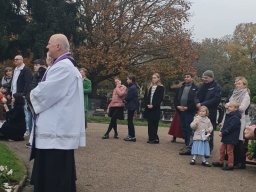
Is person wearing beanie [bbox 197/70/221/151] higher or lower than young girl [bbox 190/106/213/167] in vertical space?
higher

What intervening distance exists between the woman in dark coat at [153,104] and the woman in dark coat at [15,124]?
10.3 ft

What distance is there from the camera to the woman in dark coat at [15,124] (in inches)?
464

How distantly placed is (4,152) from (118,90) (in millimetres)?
4523

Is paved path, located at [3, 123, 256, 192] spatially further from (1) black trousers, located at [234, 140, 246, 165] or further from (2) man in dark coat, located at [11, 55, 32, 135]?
(2) man in dark coat, located at [11, 55, 32, 135]

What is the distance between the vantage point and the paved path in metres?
7.83

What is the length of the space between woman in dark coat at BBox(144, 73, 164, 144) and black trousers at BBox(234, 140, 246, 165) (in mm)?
3140

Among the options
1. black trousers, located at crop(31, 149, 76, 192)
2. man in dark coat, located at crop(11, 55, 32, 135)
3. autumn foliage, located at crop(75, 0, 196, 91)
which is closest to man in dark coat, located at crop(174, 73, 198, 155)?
man in dark coat, located at crop(11, 55, 32, 135)

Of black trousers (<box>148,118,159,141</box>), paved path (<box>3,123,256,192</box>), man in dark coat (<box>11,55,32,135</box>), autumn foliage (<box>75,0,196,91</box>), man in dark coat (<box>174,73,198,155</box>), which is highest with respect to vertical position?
autumn foliage (<box>75,0,196,91</box>)

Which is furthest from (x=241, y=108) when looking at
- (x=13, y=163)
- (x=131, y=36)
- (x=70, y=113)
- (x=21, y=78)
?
(x=131, y=36)

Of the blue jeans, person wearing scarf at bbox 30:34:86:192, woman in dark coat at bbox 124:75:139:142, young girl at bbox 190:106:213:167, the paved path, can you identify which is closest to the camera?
person wearing scarf at bbox 30:34:86:192

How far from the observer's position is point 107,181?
315 inches

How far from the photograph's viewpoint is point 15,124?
11.8 meters

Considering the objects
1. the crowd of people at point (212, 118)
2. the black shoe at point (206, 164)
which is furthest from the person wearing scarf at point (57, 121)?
the black shoe at point (206, 164)

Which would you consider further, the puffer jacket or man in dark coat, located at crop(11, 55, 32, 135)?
man in dark coat, located at crop(11, 55, 32, 135)
